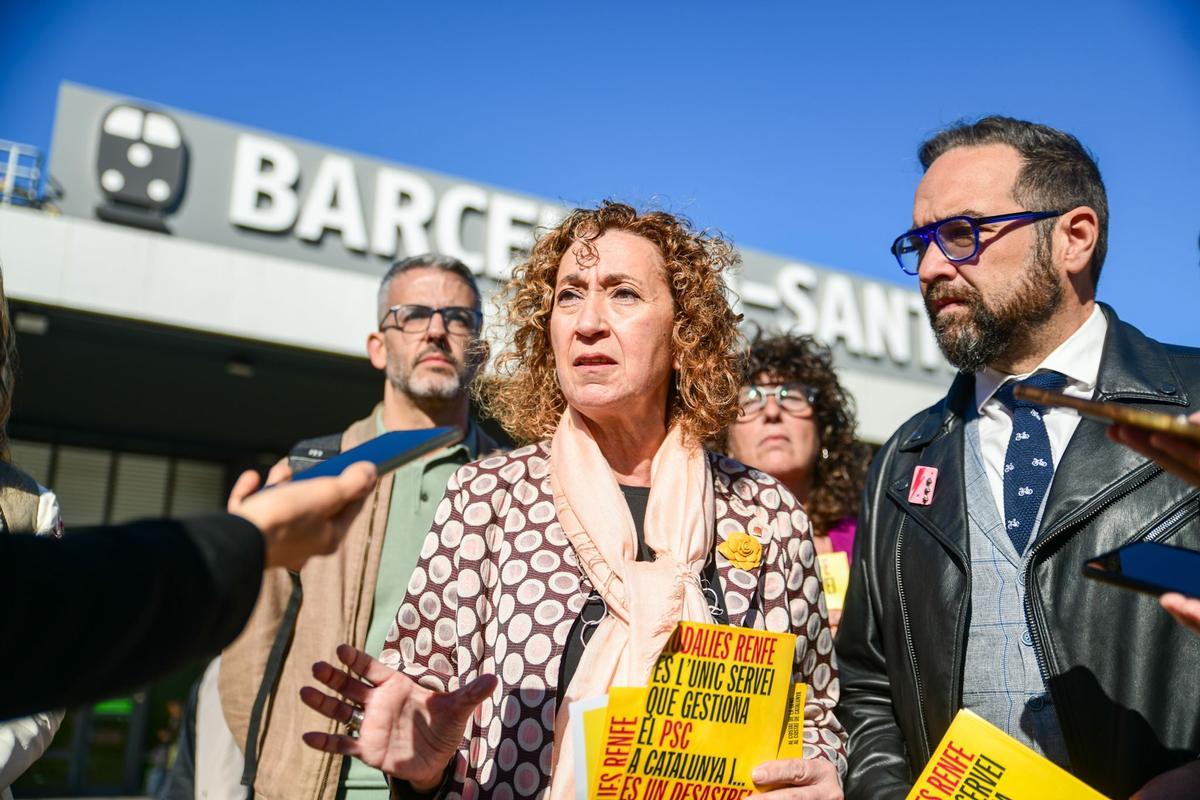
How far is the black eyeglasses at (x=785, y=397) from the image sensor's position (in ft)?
15.6

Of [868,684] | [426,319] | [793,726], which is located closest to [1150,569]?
[793,726]

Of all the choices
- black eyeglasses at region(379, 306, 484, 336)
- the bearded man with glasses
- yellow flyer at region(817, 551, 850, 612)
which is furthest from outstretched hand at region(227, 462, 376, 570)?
black eyeglasses at region(379, 306, 484, 336)

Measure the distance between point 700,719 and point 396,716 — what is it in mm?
662

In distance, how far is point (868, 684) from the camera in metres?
2.73

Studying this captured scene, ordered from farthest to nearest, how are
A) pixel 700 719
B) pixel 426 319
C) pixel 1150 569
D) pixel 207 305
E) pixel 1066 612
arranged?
pixel 207 305 < pixel 426 319 < pixel 1066 612 < pixel 700 719 < pixel 1150 569

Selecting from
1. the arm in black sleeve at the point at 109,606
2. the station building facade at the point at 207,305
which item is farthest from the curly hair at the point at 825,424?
the station building facade at the point at 207,305

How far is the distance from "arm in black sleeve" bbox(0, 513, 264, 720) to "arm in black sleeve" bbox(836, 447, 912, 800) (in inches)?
67.5

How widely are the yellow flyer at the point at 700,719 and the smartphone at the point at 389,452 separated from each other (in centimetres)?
71

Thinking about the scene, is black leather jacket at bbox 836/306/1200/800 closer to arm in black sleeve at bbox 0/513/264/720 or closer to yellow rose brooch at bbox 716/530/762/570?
yellow rose brooch at bbox 716/530/762/570

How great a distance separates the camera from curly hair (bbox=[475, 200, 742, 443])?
291 centimetres

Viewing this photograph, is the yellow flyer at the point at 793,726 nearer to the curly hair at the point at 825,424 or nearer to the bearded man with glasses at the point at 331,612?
the bearded man with glasses at the point at 331,612

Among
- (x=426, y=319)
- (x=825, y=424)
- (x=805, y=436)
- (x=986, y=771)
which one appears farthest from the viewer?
(x=825, y=424)

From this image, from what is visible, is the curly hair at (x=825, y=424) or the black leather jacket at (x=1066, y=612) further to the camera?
the curly hair at (x=825, y=424)

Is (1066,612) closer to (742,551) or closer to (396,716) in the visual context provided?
(742,551)
